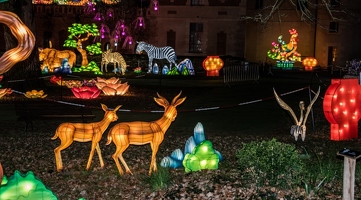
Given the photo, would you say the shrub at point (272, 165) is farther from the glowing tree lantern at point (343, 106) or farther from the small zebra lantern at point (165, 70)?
the small zebra lantern at point (165, 70)

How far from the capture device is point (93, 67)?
34219mm

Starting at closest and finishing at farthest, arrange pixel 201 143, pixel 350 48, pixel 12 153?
1. pixel 201 143
2. pixel 12 153
3. pixel 350 48

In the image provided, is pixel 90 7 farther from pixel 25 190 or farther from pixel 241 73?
pixel 25 190

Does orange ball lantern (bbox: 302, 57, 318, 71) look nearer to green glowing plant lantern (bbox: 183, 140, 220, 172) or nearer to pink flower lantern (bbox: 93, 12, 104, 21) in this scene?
pink flower lantern (bbox: 93, 12, 104, 21)

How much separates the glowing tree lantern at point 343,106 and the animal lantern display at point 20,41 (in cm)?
760

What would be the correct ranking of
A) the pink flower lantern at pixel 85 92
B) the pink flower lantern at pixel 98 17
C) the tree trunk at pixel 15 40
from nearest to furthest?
1. the pink flower lantern at pixel 85 92
2. the tree trunk at pixel 15 40
3. the pink flower lantern at pixel 98 17

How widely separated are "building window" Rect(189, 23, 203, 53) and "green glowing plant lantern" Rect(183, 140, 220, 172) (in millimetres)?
37095

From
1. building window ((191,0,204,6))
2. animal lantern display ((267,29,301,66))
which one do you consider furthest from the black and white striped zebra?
building window ((191,0,204,6))

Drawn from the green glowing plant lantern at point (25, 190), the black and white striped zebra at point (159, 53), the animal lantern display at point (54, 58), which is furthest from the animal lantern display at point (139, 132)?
→ the black and white striped zebra at point (159, 53)

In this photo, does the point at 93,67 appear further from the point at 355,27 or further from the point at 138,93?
the point at 355,27

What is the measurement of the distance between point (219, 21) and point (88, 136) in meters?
37.4

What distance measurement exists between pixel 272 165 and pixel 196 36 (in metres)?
38.2

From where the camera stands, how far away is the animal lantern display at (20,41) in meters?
6.64

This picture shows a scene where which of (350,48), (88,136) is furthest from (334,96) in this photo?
(350,48)
